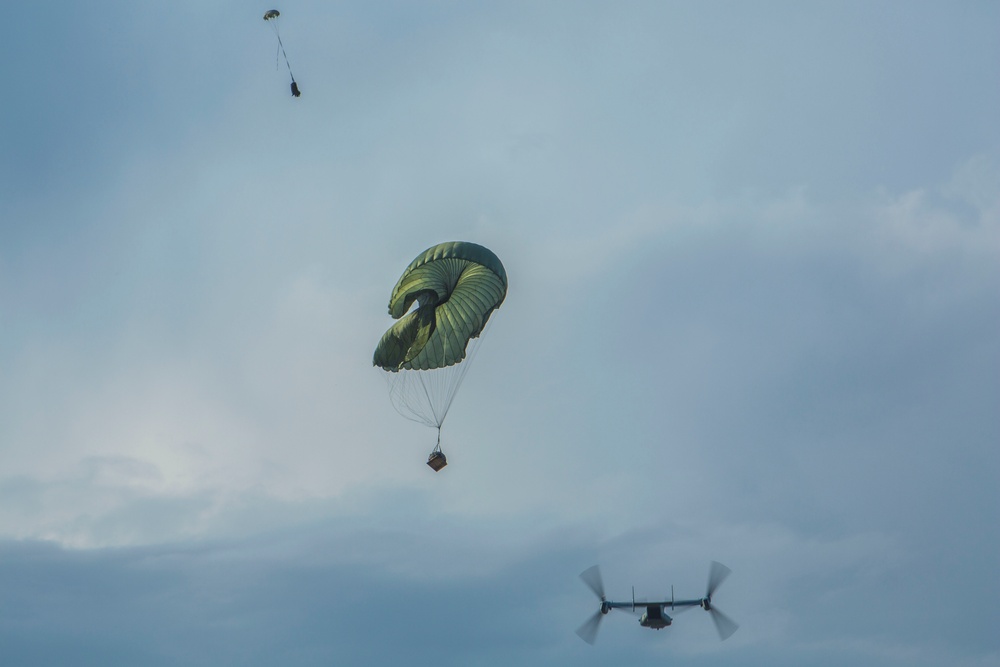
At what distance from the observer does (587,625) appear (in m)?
67.4

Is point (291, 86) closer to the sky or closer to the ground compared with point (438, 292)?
closer to the sky

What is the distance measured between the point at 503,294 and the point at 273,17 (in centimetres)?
2034

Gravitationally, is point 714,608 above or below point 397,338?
below

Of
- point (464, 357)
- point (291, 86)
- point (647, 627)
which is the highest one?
point (291, 86)

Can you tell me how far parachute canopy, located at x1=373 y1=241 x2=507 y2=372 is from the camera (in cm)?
6047

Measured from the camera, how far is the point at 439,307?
61938mm

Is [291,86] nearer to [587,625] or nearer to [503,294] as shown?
[503,294]

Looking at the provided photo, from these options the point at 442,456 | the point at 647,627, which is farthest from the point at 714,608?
the point at 442,456

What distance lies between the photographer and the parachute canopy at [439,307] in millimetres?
60469

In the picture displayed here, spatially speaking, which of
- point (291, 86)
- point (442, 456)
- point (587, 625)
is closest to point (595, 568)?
point (587, 625)

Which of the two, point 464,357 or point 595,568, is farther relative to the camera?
point 595,568

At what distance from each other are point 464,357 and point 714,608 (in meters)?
22.0

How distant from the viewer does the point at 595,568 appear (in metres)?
68.8

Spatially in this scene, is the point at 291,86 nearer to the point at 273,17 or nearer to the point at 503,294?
the point at 273,17
